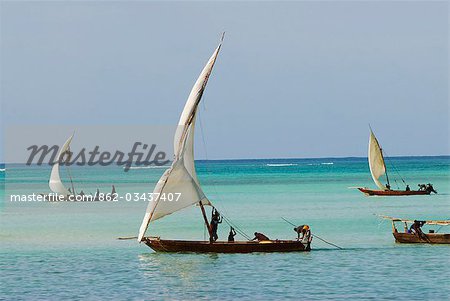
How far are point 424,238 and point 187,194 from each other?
8.16m

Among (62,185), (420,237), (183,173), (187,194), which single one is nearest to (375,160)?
(62,185)

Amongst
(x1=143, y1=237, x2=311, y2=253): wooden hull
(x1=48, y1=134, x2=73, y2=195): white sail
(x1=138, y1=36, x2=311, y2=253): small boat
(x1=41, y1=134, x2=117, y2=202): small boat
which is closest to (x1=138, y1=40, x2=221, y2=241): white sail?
(x1=138, y1=36, x2=311, y2=253): small boat

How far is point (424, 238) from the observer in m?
30.9

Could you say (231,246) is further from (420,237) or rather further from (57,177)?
(57,177)

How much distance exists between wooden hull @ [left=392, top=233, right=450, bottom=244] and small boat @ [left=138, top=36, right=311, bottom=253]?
13.7ft

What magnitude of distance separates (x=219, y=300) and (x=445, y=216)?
24.8 metres

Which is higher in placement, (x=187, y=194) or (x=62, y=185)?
(x=62, y=185)

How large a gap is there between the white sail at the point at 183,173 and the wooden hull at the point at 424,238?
706 cm

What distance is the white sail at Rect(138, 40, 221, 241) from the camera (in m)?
28.2

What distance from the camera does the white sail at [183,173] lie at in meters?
28.2

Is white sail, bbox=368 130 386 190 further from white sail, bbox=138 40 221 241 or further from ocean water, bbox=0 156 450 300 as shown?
white sail, bbox=138 40 221 241

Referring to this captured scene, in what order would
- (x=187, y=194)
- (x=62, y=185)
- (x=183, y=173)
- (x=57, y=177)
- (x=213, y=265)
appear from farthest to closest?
1. (x=62, y=185)
2. (x=57, y=177)
3. (x=187, y=194)
4. (x=183, y=173)
5. (x=213, y=265)

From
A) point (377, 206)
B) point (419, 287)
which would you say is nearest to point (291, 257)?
point (419, 287)

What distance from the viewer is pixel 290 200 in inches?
2360
